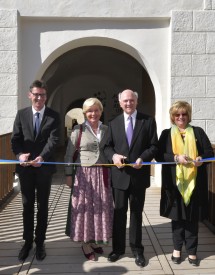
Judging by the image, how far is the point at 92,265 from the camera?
3.71 metres

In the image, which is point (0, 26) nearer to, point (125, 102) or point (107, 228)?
point (125, 102)

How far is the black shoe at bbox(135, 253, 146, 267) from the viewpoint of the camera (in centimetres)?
370

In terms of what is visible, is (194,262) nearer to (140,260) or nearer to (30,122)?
(140,260)

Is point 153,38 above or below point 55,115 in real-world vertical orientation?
above

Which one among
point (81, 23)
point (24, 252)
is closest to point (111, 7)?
point (81, 23)

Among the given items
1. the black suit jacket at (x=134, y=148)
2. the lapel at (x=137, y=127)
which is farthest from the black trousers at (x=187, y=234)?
the lapel at (x=137, y=127)

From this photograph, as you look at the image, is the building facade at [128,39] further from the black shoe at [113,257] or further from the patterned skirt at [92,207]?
the black shoe at [113,257]

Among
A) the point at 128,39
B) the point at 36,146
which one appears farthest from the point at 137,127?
the point at 128,39

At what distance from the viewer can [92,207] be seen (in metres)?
3.88

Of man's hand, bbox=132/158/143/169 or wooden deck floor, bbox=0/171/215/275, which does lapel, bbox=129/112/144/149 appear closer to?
man's hand, bbox=132/158/143/169

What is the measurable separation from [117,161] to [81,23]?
4.12 m

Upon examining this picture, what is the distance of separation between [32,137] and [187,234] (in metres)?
1.83

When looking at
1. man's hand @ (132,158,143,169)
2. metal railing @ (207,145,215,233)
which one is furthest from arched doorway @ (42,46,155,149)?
man's hand @ (132,158,143,169)

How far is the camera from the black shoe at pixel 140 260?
3697mm
